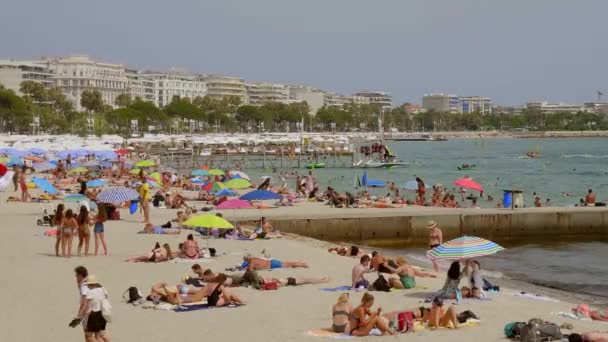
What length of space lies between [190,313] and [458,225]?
17926mm

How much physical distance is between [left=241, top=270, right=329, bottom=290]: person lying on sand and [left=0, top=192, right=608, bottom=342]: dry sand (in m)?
0.24

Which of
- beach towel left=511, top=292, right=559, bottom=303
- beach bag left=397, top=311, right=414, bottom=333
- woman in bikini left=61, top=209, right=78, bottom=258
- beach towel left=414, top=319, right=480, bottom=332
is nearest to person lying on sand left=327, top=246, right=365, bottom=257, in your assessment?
beach towel left=511, top=292, right=559, bottom=303

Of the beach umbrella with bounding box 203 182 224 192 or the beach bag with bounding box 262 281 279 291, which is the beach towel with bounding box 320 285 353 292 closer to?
the beach bag with bounding box 262 281 279 291

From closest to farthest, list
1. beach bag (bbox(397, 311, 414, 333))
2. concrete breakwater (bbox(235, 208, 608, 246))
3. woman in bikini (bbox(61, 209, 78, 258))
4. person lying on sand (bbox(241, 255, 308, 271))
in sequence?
1. beach bag (bbox(397, 311, 414, 333))
2. person lying on sand (bbox(241, 255, 308, 271))
3. woman in bikini (bbox(61, 209, 78, 258))
4. concrete breakwater (bbox(235, 208, 608, 246))

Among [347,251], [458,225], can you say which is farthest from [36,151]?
[347,251]

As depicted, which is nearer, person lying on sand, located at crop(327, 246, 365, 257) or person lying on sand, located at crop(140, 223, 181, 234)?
person lying on sand, located at crop(327, 246, 365, 257)

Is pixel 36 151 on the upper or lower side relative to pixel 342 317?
upper

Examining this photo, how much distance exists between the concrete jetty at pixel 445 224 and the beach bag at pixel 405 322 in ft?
53.9

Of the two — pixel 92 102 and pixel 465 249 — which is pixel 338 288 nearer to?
pixel 465 249

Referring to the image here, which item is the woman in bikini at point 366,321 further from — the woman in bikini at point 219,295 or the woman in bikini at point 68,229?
the woman in bikini at point 68,229

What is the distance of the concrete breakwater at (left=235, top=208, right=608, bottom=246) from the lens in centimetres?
3108

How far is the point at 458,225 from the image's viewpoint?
105 feet

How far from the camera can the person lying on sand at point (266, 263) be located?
774 inches

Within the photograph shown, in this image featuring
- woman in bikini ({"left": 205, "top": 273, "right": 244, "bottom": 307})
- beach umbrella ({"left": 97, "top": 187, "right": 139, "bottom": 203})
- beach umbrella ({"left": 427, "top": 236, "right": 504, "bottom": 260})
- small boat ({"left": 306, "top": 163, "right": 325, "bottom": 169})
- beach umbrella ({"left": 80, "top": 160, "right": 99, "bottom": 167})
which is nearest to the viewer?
woman in bikini ({"left": 205, "top": 273, "right": 244, "bottom": 307})
